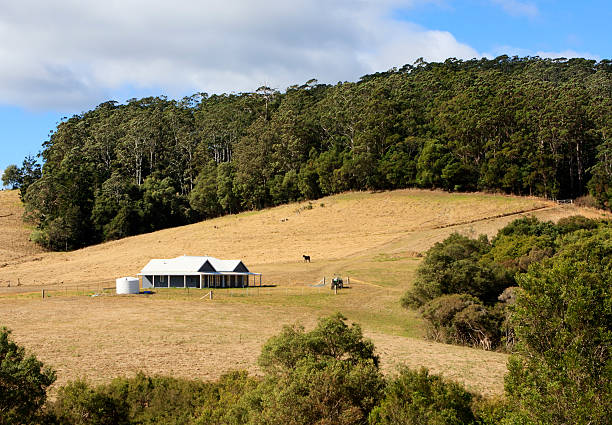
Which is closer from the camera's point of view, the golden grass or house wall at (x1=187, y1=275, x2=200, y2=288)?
house wall at (x1=187, y1=275, x2=200, y2=288)

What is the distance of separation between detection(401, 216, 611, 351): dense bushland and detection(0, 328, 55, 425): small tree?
19.8 m

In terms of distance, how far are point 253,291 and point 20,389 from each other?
1382 inches

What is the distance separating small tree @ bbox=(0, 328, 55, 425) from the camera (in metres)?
15.0

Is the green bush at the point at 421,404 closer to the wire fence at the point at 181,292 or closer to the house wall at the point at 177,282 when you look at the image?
the wire fence at the point at 181,292

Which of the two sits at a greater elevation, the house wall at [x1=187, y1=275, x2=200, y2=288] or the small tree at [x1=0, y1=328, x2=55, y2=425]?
the house wall at [x1=187, y1=275, x2=200, y2=288]

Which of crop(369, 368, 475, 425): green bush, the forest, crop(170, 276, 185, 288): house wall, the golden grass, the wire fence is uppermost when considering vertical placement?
the forest

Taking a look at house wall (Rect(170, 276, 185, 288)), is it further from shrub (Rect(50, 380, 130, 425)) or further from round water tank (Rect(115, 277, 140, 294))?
shrub (Rect(50, 380, 130, 425))

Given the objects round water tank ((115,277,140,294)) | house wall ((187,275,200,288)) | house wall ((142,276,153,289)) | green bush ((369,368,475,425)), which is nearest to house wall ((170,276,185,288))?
house wall ((187,275,200,288))

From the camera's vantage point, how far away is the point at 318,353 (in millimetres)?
17188

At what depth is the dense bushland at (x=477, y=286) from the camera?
31266 mm

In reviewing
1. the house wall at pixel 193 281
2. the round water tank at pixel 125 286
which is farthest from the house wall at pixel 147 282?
the round water tank at pixel 125 286

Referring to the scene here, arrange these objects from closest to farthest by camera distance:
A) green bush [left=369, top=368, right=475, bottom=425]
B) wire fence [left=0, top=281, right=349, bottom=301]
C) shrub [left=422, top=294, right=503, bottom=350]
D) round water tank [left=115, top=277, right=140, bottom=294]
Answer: green bush [left=369, top=368, right=475, bottom=425]
shrub [left=422, top=294, right=503, bottom=350]
wire fence [left=0, top=281, right=349, bottom=301]
round water tank [left=115, top=277, right=140, bottom=294]

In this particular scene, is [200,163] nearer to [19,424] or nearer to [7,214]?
[7,214]

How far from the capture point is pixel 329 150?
105 m
